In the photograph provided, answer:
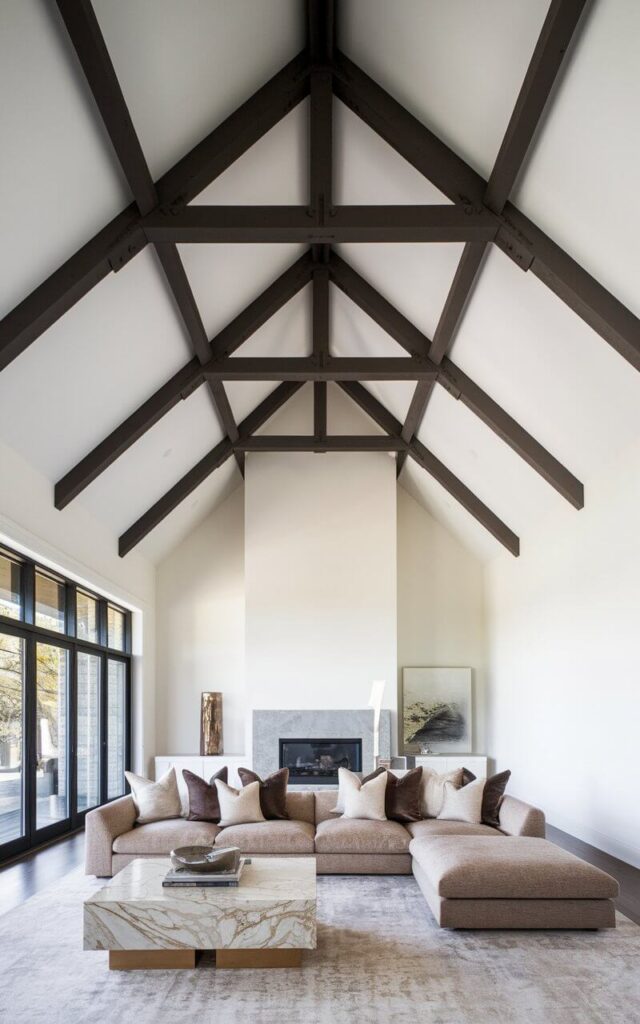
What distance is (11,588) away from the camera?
7.41m

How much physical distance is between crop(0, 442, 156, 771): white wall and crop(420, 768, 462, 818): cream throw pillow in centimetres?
343

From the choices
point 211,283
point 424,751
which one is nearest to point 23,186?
point 211,283

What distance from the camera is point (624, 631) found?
23.2ft

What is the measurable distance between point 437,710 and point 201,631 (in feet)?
10.4

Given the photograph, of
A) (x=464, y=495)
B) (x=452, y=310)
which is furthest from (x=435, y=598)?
(x=452, y=310)

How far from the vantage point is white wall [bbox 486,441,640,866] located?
6.96 metres

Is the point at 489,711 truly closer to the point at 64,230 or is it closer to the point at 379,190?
the point at 379,190

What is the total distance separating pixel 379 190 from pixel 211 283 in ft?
4.83

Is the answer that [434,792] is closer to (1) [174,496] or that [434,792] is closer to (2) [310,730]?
(2) [310,730]

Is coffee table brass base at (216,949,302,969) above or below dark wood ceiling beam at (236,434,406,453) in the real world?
below

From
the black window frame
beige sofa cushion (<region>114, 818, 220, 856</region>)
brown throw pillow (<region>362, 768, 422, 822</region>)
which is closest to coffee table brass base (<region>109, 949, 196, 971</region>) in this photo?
beige sofa cushion (<region>114, 818, 220, 856</region>)

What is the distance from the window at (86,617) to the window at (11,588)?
5.31ft

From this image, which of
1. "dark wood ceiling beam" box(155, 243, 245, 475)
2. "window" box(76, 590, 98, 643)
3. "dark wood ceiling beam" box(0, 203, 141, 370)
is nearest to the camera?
"dark wood ceiling beam" box(0, 203, 141, 370)

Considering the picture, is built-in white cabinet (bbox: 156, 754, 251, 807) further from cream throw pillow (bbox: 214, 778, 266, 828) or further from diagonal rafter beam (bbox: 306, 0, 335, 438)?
diagonal rafter beam (bbox: 306, 0, 335, 438)
